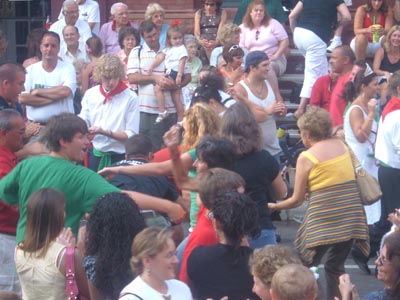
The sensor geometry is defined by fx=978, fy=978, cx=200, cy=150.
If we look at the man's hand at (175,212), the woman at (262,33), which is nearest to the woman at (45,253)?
the man's hand at (175,212)

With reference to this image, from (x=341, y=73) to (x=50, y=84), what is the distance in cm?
315

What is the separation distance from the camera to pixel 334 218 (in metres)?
7.27

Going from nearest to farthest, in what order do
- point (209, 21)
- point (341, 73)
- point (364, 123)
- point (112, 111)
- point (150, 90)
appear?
point (364, 123) → point (112, 111) → point (341, 73) → point (150, 90) → point (209, 21)

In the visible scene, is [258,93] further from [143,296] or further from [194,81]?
[143,296]

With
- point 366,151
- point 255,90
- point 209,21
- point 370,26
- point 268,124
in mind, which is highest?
point 370,26

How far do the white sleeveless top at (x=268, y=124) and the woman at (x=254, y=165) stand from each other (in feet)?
8.50

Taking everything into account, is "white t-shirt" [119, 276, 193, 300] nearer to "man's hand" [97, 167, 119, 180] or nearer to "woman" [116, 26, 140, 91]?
"man's hand" [97, 167, 119, 180]

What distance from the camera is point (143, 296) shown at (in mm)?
4867

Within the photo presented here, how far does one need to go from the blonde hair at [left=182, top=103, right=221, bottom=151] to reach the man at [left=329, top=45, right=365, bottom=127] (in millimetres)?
3126

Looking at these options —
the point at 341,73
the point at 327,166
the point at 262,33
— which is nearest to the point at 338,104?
the point at 341,73

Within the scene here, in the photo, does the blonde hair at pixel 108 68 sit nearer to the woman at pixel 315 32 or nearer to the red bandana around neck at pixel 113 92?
the red bandana around neck at pixel 113 92

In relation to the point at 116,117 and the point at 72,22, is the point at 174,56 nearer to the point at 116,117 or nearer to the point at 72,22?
the point at 72,22

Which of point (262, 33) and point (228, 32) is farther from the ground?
point (228, 32)

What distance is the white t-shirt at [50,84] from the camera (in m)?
10.4
